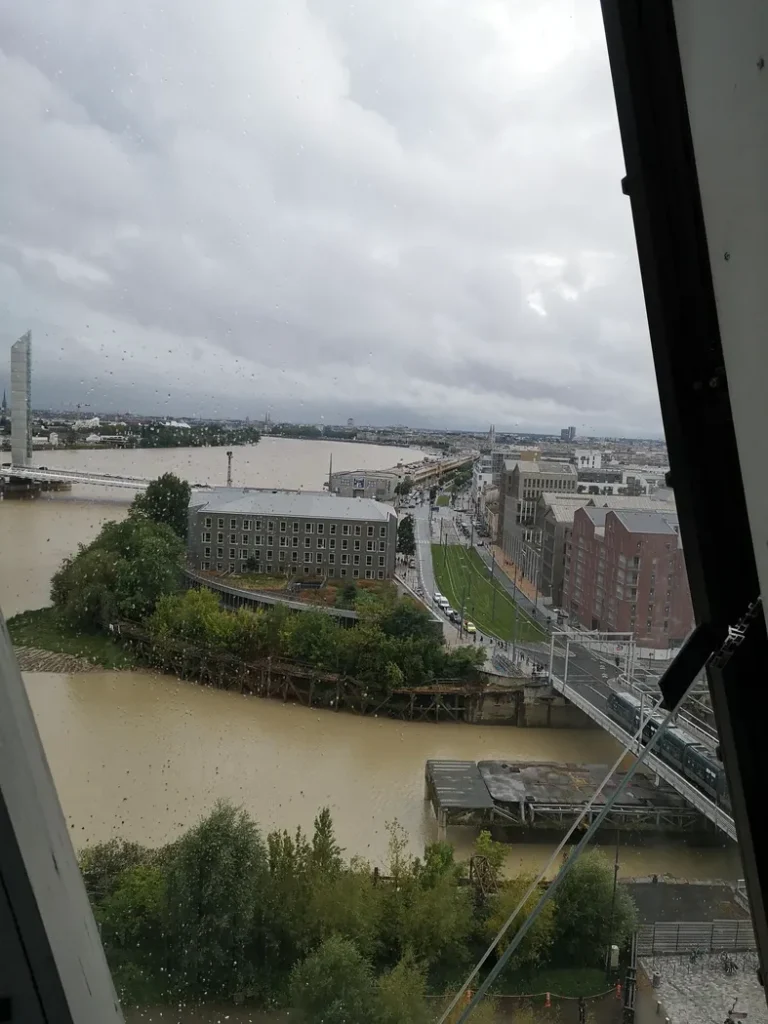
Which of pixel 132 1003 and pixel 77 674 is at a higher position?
pixel 77 674

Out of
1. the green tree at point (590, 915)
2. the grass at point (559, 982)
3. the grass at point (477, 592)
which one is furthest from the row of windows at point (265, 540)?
the grass at point (559, 982)

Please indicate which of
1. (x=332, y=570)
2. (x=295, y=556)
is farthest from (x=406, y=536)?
(x=295, y=556)

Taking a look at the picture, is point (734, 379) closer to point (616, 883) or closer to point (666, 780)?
point (666, 780)

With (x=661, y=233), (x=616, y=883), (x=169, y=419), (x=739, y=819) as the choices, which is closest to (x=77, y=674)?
(x=169, y=419)

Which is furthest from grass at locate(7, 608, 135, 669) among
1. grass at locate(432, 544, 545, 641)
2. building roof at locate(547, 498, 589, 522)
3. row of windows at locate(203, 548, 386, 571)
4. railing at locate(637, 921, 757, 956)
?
railing at locate(637, 921, 757, 956)

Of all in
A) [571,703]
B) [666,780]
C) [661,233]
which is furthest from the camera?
[571,703]

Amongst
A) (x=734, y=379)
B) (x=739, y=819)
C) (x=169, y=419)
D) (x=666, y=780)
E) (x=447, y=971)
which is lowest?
(x=447, y=971)

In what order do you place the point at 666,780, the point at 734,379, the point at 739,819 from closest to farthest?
the point at 734,379
the point at 739,819
the point at 666,780

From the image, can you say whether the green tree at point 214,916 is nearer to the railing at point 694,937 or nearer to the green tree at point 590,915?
the green tree at point 590,915
